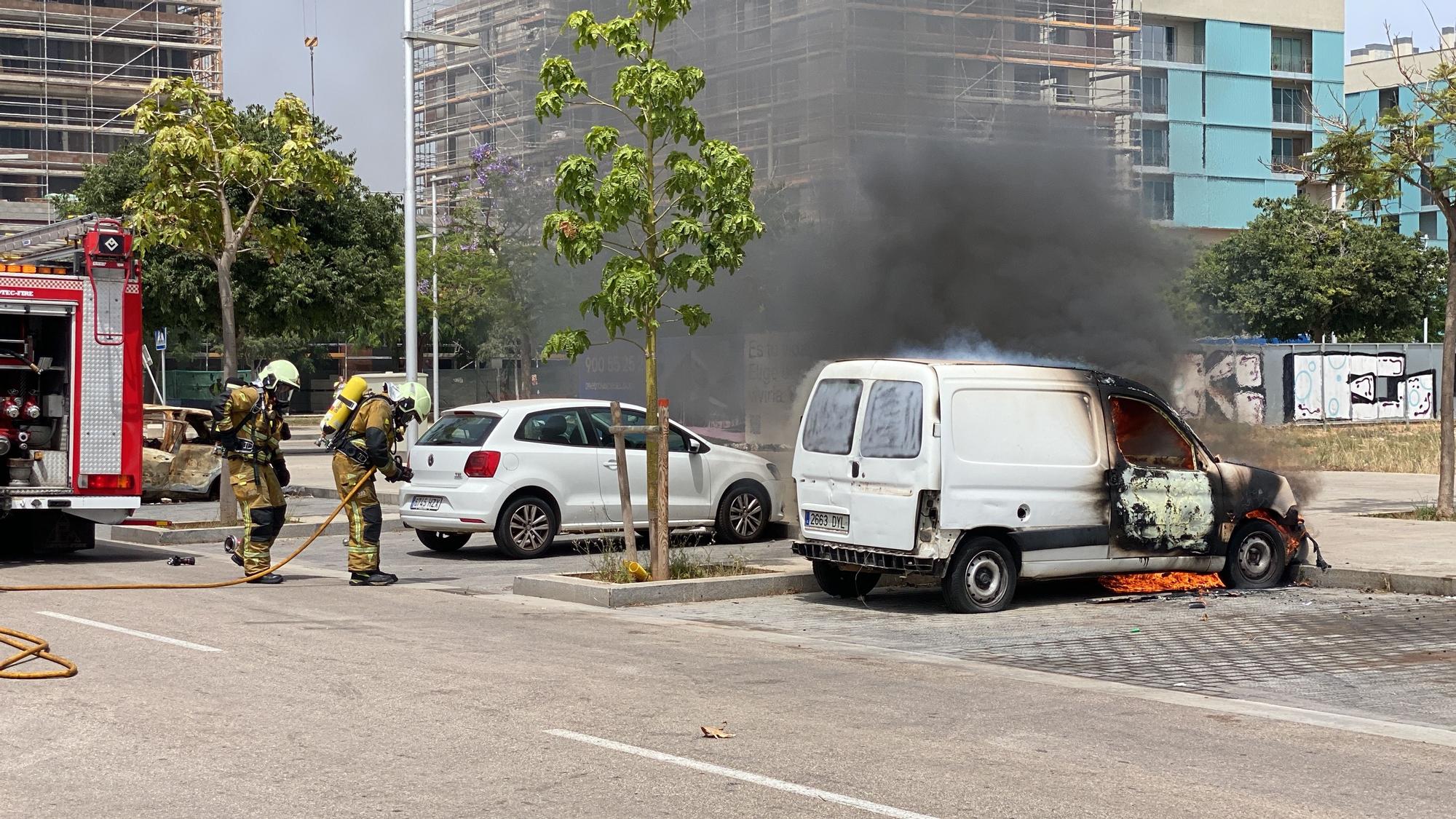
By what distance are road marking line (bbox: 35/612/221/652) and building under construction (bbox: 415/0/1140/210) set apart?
14.2 m

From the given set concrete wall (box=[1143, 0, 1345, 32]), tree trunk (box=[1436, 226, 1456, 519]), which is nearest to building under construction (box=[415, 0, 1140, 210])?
tree trunk (box=[1436, 226, 1456, 519])

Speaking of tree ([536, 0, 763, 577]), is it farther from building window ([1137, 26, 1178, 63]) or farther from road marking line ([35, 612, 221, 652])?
building window ([1137, 26, 1178, 63])

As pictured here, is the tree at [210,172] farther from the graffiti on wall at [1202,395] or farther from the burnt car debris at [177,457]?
the graffiti on wall at [1202,395]

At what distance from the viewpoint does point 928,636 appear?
1024 cm

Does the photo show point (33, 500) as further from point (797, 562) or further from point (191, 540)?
point (797, 562)

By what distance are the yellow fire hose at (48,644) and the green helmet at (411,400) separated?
59 centimetres

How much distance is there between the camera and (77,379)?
1402cm

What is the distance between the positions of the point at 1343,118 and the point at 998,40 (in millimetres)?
6115

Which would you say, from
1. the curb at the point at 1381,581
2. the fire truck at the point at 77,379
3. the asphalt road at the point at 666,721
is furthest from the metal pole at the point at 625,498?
the curb at the point at 1381,581

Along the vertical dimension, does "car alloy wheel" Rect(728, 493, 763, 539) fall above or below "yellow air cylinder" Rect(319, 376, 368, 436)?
below

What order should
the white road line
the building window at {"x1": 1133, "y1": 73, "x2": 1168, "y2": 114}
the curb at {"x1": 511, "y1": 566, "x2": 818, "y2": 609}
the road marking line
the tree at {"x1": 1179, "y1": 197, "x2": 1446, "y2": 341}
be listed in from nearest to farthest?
the white road line, the road marking line, the curb at {"x1": 511, "y1": 566, "x2": 818, "y2": 609}, the tree at {"x1": 1179, "y1": 197, "x2": 1446, "y2": 341}, the building window at {"x1": 1133, "y1": 73, "x2": 1168, "y2": 114}

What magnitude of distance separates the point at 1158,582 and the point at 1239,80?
65.4 m

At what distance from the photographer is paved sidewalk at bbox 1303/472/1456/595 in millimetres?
12242

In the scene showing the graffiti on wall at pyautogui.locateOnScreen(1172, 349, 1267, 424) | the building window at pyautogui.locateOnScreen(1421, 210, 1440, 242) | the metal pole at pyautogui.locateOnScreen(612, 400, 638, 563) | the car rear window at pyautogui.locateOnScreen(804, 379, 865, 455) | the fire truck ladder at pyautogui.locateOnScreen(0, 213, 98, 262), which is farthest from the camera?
the building window at pyautogui.locateOnScreen(1421, 210, 1440, 242)
